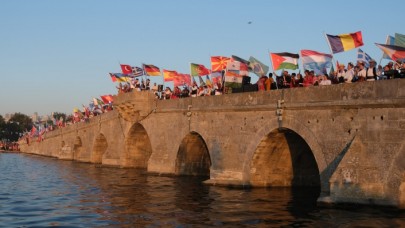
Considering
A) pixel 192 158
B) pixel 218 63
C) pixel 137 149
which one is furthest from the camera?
pixel 137 149

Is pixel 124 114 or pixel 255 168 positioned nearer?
pixel 255 168

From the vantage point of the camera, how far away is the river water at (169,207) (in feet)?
45.7

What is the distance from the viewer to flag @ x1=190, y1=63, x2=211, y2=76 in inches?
1064

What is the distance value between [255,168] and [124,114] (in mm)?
13168

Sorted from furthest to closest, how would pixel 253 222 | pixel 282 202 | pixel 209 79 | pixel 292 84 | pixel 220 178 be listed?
pixel 209 79 < pixel 220 178 < pixel 292 84 < pixel 282 202 < pixel 253 222

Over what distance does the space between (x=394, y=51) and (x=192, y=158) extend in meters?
13.5

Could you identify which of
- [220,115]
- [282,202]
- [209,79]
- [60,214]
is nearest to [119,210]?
[60,214]

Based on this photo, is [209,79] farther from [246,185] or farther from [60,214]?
[60,214]

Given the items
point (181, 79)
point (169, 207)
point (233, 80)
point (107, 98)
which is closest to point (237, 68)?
point (233, 80)

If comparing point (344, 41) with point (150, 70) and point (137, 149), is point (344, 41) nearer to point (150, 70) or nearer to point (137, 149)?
point (150, 70)

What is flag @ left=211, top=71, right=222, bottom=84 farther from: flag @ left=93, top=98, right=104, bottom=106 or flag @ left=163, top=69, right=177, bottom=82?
flag @ left=93, top=98, right=104, bottom=106

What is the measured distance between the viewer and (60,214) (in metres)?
15.7

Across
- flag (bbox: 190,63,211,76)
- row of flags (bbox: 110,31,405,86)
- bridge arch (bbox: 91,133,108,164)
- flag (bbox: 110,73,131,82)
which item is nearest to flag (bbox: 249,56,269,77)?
row of flags (bbox: 110,31,405,86)

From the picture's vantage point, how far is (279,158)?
68.5 feet
